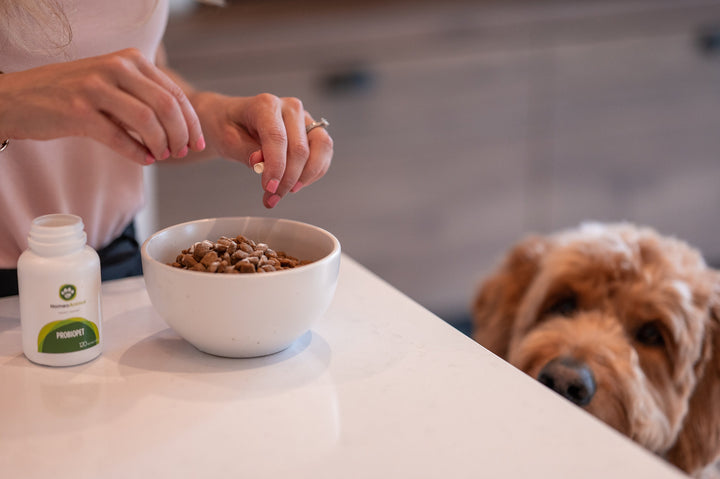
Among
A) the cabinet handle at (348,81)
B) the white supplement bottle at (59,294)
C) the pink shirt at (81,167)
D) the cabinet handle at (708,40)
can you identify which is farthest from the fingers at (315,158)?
the cabinet handle at (708,40)

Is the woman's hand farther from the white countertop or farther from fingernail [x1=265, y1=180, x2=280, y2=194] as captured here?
the white countertop

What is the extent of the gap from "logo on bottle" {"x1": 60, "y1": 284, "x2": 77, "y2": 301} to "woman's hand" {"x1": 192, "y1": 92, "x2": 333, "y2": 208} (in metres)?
0.22

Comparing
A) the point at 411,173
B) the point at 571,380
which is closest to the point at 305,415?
the point at 571,380

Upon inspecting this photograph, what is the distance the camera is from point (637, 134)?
297 centimetres

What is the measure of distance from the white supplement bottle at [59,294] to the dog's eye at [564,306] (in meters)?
0.95

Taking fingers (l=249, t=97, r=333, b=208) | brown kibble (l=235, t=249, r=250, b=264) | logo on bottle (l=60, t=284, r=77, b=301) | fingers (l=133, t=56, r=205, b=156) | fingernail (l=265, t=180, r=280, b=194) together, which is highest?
fingers (l=133, t=56, r=205, b=156)

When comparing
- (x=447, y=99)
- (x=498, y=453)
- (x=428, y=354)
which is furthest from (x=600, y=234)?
(x=447, y=99)

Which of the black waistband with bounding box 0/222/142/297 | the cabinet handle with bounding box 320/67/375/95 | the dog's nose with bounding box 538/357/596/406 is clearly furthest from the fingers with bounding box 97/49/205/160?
the cabinet handle with bounding box 320/67/375/95

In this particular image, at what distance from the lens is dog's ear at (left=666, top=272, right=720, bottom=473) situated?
1324 mm

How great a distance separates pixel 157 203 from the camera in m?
2.36

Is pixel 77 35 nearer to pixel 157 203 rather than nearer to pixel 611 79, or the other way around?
pixel 157 203

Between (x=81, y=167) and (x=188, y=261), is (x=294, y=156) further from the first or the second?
(x=81, y=167)

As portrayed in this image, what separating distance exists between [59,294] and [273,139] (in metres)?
0.27

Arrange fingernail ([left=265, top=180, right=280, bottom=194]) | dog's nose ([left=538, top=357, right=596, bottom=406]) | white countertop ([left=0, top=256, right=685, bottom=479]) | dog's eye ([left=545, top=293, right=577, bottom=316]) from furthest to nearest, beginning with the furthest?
1. dog's eye ([left=545, top=293, right=577, bottom=316])
2. dog's nose ([left=538, top=357, right=596, bottom=406])
3. fingernail ([left=265, top=180, right=280, bottom=194])
4. white countertop ([left=0, top=256, right=685, bottom=479])
